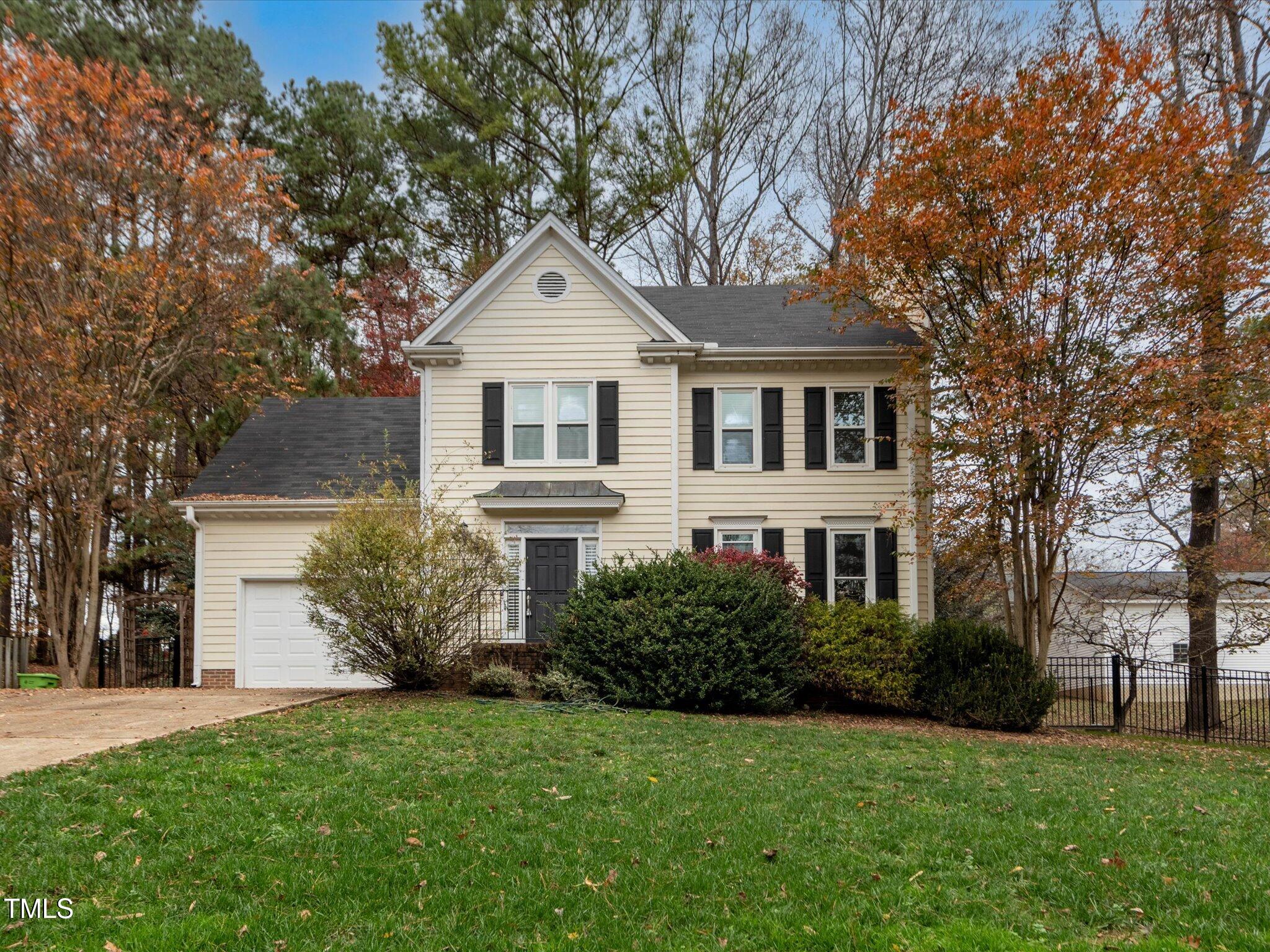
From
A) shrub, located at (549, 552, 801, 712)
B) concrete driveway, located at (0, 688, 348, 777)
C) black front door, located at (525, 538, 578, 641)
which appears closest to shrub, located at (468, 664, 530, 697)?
shrub, located at (549, 552, 801, 712)

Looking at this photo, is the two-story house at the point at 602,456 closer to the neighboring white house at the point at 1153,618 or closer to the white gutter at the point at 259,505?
the white gutter at the point at 259,505

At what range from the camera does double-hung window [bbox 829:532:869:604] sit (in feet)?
55.7

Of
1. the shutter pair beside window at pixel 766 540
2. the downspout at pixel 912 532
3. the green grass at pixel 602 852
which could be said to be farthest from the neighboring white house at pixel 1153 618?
the green grass at pixel 602 852

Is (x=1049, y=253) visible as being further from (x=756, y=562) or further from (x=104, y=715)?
(x=104, y=715)

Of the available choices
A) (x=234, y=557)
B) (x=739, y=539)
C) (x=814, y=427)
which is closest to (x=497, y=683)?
(x=739, y=539)

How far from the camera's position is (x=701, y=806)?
673 centimetres

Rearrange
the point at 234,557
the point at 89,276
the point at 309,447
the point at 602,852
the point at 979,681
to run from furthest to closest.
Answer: the point at 309,447, the point at 234,557, the point at 89,276, the point at 979,681, the point at 602,852

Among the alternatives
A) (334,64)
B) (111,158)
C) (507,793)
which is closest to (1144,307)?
(507,793)

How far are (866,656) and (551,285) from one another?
8.56 metres

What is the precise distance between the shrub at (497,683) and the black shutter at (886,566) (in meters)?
6.91

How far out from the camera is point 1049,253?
535 inches

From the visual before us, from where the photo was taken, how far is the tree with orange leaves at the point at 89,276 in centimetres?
1508

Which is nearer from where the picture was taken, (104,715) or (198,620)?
(104,715)

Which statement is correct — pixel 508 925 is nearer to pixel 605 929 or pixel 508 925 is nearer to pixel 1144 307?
pixel 605 929
